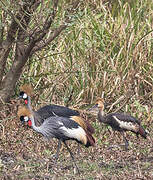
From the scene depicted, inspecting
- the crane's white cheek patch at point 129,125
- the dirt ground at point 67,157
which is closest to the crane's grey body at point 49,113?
the dirt ground at point 67,157

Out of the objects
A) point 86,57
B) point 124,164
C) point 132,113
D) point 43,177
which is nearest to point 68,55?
point 86,57

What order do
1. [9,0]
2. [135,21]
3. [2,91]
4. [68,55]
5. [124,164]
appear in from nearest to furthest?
[124,164] < [9,0] < [2,91] < [68,55] < [135,21]

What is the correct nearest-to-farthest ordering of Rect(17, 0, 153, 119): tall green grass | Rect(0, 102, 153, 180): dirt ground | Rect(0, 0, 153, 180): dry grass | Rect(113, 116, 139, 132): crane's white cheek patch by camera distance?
Rect(0, 102, 153, 180): dirt ground < Rect(0, 0, 153, 180): dry grass < Rect(113, 116, 139, 132): crane's white cheek patch < Rect(17, 0, 153, 119): tall green grass

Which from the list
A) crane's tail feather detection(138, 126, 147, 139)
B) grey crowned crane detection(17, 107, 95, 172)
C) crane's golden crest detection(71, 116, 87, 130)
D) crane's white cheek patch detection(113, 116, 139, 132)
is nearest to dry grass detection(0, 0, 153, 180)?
crane's tail feather detection(138, 126, 147, 139)

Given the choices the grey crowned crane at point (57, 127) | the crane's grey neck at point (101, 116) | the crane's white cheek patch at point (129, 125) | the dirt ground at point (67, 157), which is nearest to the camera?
the dirt ground at point (67, 157)

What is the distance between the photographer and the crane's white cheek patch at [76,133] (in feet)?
26.7

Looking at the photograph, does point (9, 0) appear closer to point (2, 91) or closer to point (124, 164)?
point (2, 91)

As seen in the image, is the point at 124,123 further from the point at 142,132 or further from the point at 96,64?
the point at 96,64

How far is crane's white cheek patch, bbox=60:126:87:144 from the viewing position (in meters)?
8.12

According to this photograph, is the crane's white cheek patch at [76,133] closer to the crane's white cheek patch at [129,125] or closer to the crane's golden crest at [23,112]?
the crane's golden crest at [23,112]

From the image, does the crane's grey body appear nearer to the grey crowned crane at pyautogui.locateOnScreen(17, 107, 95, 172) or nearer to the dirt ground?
the grey crowned crane at pyautogui.locateOnScreen(17, 107, 95, 172)

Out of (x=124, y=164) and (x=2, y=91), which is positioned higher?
(x=2, y=91)

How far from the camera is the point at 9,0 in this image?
8750 mm

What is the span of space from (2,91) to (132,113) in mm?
2835
